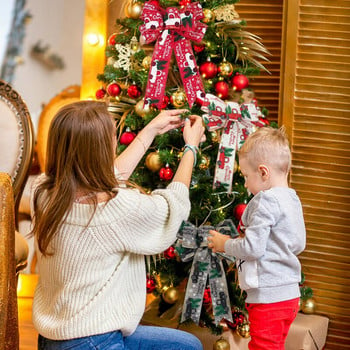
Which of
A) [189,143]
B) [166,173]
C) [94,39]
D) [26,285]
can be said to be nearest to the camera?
[189,143]

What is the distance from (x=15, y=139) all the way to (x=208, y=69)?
929 millimetres

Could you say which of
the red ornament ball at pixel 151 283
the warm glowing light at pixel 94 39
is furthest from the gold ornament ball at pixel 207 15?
the warm glowing light at pixel 94 39

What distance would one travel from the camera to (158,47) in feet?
7.61

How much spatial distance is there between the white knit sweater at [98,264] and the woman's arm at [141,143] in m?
0.35

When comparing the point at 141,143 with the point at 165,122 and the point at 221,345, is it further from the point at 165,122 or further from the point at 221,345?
the point at 221,345

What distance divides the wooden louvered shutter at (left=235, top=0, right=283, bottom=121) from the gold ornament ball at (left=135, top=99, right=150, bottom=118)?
73cm

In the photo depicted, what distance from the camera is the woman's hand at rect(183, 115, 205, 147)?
2.09 meters

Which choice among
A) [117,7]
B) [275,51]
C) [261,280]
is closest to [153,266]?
[261,280]

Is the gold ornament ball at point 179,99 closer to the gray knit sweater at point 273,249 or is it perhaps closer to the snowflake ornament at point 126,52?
the snowflake ornament at point 126,52

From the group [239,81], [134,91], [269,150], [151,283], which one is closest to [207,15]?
[239,81]

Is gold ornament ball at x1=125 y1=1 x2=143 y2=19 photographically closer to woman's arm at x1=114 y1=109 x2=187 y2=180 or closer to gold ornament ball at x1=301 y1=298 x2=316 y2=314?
woman's arm at x1=114 y1=109 x2=187 y2=180

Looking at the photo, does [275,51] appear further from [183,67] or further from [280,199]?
[280,199]

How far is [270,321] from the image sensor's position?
6.55 ft

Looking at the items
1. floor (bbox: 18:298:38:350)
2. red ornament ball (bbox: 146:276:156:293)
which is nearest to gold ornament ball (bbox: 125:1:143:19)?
red ornament ball (bbox: 146:276:156:293)
